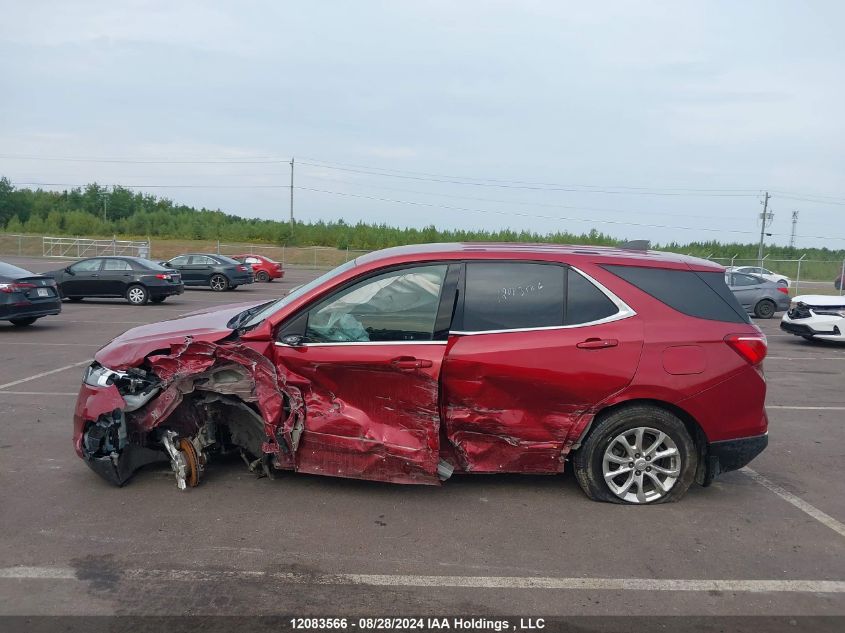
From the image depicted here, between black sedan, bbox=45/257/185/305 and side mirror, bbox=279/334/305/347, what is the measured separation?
17305 mm

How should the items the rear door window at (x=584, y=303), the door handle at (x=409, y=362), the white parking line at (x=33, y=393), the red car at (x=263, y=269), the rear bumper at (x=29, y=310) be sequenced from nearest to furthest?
the door handle at (x=409, y=362) → the rear door window at (x=584, y=303) → the white parking line at (x=33, y=393) → the rear bumper at (x=29, y=310) → the red car at (x=263, y=269)

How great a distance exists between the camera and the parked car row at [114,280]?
13789mm

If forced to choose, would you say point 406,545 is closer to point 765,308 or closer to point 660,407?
point 660,407

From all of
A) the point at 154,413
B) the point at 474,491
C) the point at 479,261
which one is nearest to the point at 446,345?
the point at 479,261

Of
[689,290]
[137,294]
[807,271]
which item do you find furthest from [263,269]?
[689,290]

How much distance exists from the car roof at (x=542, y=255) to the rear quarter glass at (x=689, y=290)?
6 centimetres

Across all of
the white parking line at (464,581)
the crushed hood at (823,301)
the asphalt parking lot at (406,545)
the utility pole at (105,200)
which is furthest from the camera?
the utility pole at (105,200)

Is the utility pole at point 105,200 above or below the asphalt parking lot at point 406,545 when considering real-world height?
above

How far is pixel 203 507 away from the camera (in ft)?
16.3

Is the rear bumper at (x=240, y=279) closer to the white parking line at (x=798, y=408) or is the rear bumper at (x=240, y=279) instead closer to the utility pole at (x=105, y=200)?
the white parking line at (x=798, y=408)

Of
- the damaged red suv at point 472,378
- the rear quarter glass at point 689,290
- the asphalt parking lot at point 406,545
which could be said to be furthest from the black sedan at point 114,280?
the rear quarter glass at point 689,290

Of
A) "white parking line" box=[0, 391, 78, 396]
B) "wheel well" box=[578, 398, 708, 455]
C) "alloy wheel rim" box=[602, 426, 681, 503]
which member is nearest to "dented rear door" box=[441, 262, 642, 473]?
"wheel well" box=[578, 398, 708, 455]

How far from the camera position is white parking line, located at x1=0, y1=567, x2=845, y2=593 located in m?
A: 3.97

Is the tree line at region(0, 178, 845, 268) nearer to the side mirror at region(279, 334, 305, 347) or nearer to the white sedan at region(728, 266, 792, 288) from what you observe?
the white sedan at region(728, 266, 792, 288)
